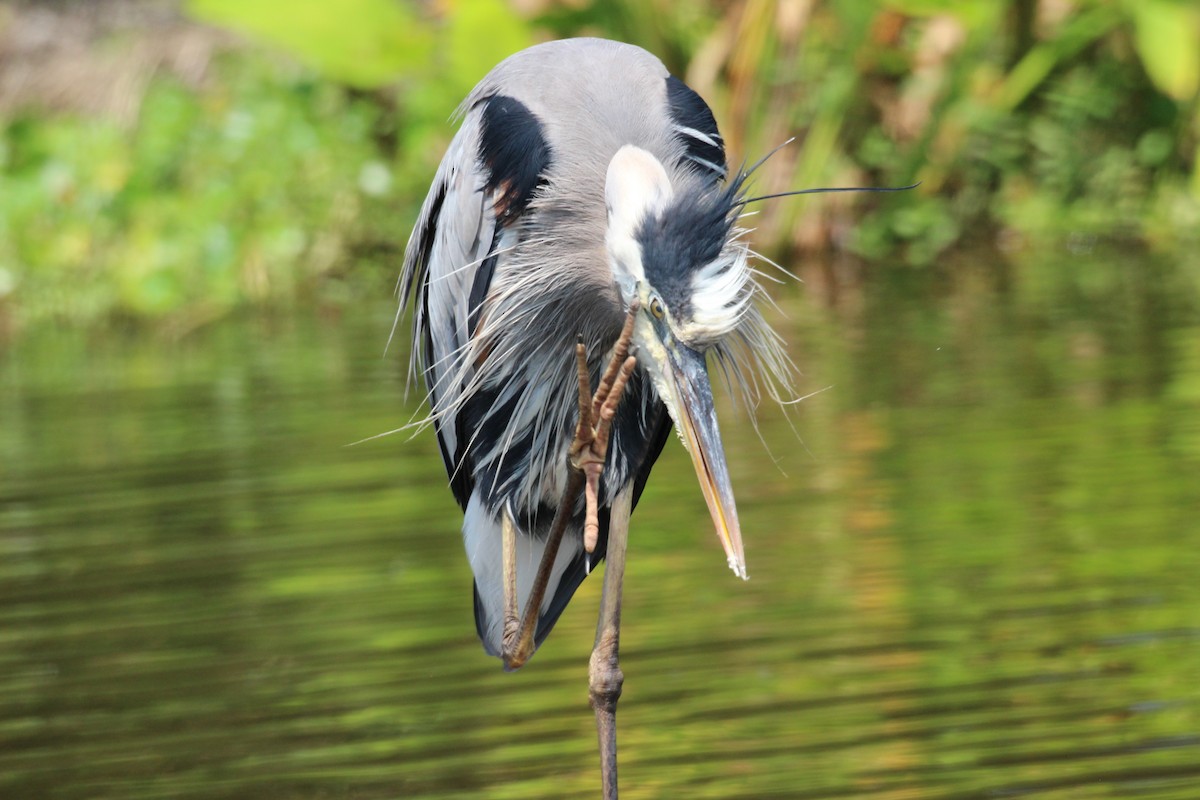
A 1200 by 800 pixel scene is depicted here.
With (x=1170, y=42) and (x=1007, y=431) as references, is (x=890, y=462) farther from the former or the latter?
(x=1170, y=42)

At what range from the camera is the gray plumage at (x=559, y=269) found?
3680 millimetres

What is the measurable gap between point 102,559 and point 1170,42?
24.0ft

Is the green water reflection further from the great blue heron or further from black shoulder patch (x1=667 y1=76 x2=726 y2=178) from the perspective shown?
black shoulder patch (x1=667 y1=76 x2=726 y2=178)

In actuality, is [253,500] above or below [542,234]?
below

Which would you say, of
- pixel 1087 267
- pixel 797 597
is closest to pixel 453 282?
pixel 797 597

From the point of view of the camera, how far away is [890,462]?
7.15 metres

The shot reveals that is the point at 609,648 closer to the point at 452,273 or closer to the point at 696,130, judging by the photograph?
the point at 452,273

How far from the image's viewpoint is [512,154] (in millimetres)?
4270

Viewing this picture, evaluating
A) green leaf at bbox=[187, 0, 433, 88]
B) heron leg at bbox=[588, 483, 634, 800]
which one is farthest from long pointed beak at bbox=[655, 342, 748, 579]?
green leaf at bbox=[187, 0, 433, 88]

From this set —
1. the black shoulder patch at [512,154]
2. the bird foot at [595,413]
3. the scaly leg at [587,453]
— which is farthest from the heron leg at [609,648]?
the black shoulder patch at [512,154]

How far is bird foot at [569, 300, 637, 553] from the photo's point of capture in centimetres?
364

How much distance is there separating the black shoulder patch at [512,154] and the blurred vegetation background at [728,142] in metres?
6.99

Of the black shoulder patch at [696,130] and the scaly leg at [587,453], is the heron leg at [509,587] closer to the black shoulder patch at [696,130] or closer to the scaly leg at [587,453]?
the scaly leg at [587,453]

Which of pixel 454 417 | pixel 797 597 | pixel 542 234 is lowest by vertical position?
pixel 797 597
